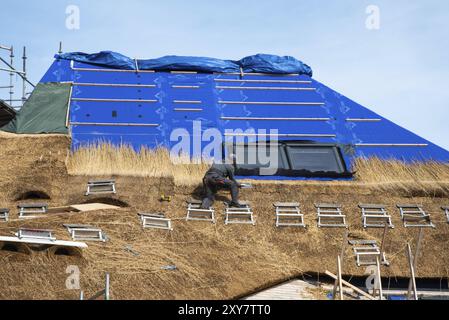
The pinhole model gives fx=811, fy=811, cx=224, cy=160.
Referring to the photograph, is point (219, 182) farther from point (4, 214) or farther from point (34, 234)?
point (34, 234)

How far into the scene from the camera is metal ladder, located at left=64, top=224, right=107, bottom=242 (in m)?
15.7

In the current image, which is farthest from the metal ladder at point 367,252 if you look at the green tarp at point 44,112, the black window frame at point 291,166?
the green tarp at point 44,112

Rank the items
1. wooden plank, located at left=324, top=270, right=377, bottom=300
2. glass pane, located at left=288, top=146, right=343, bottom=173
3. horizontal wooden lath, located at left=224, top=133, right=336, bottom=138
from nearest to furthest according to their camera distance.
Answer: wooden plank, located at left=324, top=270, right=377, bottom=300, glass pane, located at left=288, top=146, right=343, bottom=173, horizontal wooden lath, located at left=224, top=133, right=336, bottom=138

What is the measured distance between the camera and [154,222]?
55.1ft

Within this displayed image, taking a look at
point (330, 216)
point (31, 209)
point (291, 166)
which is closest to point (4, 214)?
point (31, 209)

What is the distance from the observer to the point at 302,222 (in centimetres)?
1752

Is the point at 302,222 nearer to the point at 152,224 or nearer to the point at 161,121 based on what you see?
the point at 152,224

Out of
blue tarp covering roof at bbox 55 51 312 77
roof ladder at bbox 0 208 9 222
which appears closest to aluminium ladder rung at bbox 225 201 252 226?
roof ladder at bbox 0 208 9 222

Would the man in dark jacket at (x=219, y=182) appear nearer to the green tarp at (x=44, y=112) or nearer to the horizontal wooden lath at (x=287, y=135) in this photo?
the horizontal wooden lath at (x=287, y=135)

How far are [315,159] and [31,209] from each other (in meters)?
7.47

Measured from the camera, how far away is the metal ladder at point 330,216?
692 inches

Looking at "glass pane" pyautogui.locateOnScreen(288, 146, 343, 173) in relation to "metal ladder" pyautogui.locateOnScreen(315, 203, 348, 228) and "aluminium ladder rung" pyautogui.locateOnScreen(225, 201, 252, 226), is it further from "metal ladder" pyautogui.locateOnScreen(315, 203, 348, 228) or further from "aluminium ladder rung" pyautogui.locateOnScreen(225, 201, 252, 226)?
"aluminium ladder rung" pyautogui.locateOnScreen(225, 201, 252, 226)

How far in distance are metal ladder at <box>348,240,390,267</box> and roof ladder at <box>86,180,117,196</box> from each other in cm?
555

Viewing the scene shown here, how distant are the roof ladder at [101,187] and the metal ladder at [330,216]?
467 cm
